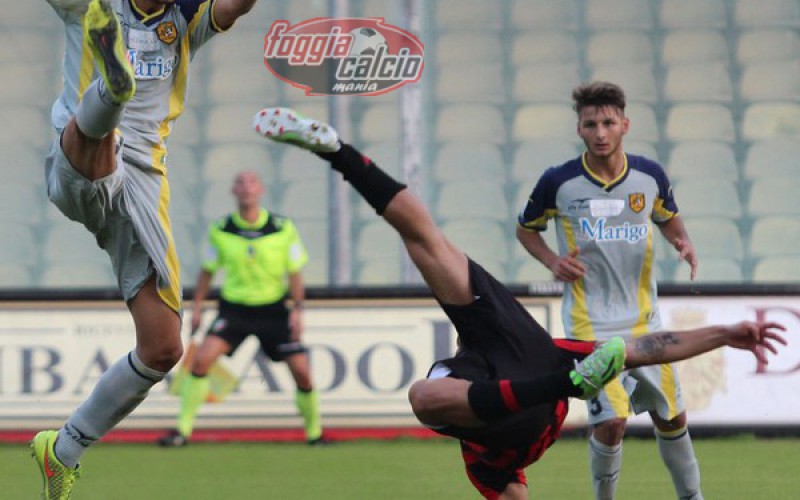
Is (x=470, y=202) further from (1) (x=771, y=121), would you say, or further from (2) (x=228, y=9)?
(2) (x=228, y=9)

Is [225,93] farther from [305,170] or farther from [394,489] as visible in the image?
[394,489]

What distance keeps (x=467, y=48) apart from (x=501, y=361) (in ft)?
22.9

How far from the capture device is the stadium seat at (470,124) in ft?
38.9

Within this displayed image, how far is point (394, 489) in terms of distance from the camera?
25.0ft

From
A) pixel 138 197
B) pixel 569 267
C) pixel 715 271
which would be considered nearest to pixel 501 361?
pixel 569 267

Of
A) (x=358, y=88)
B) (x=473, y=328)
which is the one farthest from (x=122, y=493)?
(x=358, y=88)

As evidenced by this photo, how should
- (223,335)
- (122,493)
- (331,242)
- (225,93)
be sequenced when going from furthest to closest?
(225,93)
(331,242)
(223,335)
(122,493)

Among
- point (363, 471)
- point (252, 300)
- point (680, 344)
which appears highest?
point (680, 344)

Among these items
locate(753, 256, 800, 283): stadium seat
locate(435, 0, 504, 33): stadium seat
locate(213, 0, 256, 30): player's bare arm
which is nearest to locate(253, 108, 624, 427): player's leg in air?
locate(213, 0, 256, 30): player's bare arm

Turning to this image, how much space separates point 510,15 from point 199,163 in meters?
2.85

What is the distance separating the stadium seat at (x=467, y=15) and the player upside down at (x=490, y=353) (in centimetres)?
680

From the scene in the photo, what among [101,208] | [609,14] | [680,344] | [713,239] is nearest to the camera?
[680,344]

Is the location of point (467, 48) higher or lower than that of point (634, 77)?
higher

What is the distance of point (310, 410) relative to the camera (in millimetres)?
10109
